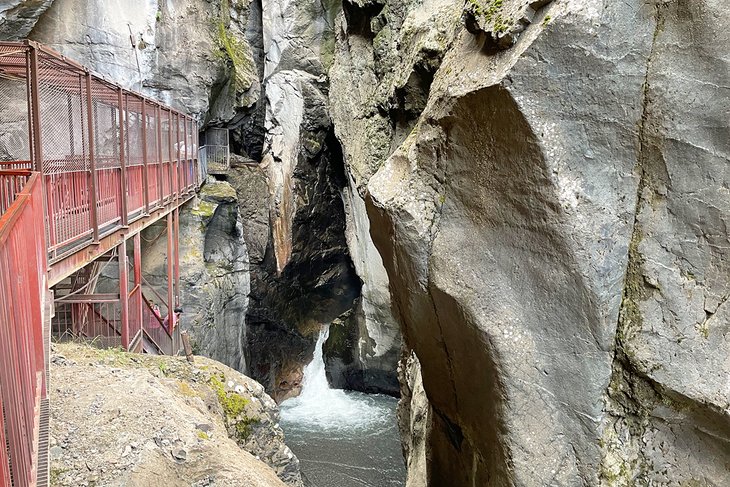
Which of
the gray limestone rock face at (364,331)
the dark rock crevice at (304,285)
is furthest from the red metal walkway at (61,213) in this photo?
the gray limestone rock face at (364,331)

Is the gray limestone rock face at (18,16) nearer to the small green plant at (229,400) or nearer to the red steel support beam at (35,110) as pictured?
the red steel support beam at (35,110)

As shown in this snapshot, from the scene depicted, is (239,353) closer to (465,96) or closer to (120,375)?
(120,375)

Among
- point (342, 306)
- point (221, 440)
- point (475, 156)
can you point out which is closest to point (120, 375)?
point (221, 440)

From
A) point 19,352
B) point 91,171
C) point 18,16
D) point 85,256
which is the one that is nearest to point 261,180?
point 18,16

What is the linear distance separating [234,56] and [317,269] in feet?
31.6

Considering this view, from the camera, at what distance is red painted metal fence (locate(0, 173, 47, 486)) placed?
2256mm

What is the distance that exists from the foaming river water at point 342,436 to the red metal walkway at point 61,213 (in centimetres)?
527

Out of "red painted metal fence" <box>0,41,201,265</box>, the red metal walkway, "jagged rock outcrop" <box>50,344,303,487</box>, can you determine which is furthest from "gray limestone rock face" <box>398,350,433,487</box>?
"red painted metal fence" <box>0,41,201,265</box>

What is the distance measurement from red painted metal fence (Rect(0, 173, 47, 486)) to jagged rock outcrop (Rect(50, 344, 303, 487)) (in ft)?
4.83

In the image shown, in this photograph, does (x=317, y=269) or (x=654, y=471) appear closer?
(x=654, y=471)

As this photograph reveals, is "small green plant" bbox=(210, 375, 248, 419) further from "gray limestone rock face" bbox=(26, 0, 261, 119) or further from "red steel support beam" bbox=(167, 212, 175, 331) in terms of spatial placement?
"gray limestone rock face" bbox=(26, 0, 261, 119)

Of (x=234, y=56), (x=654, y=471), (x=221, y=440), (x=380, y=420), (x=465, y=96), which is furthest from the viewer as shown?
(x=234, y=56)

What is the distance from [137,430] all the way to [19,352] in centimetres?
303

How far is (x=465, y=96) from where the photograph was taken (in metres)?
3.96
